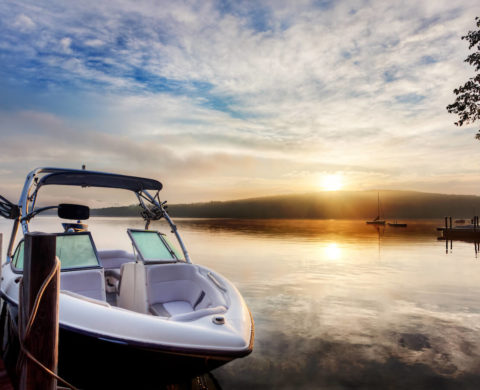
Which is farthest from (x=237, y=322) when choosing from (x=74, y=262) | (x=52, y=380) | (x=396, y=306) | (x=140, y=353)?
(x=396, y=306)

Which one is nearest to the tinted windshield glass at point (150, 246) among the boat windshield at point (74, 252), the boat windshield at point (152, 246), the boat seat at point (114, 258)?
the boat windshield at point (152, 246)

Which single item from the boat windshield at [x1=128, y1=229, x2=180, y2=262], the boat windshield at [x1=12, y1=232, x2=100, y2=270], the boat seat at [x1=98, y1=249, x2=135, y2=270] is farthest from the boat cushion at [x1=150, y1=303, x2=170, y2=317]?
the boat seat at [x1=98, y1=249, x2=135, y2=270]

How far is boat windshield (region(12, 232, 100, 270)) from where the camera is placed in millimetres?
6473

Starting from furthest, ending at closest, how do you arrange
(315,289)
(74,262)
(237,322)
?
(315,289) < (74,262) < (237,322)

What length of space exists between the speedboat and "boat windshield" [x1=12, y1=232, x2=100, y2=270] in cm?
2

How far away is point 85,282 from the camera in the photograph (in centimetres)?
630

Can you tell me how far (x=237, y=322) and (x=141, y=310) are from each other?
2137 mm

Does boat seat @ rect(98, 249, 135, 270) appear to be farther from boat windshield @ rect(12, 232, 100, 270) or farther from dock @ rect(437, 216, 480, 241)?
dock @ rect(437, 216, 480, 241)

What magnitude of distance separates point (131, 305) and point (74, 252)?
4.73ft

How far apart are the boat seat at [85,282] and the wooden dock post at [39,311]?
2.43 metres

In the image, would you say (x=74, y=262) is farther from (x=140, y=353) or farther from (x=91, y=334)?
(x=140, y=353)

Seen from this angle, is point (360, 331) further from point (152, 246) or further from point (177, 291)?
point (152, 246)

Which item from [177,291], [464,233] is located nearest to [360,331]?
[177,291]

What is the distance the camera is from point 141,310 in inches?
244
